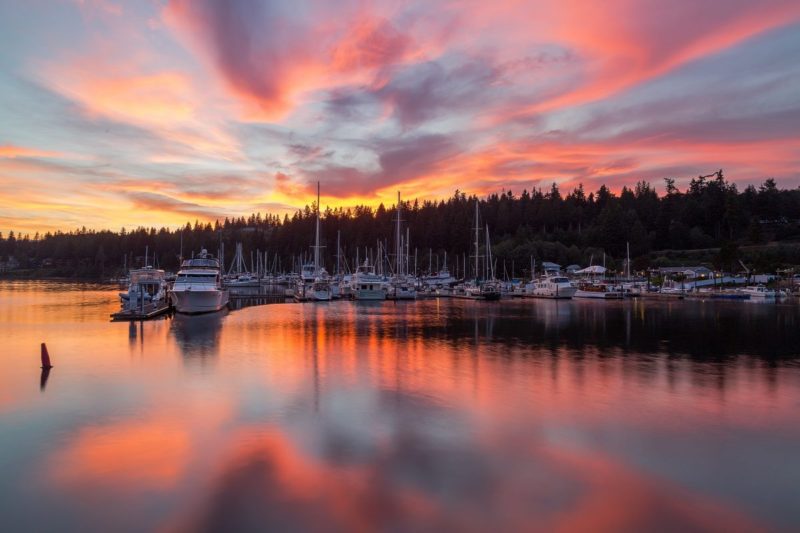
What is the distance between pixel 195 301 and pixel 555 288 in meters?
52.1

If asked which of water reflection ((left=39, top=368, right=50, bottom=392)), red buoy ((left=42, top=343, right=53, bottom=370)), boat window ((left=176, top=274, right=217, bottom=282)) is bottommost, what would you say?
water reflection ((left=39, top=368, right=50, bottom=392))

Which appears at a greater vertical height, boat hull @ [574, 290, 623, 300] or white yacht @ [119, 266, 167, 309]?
white yacht @ [119, 266, 167, 309]

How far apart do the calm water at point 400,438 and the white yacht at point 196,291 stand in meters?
20.6

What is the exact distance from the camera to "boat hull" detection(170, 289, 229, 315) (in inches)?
1966

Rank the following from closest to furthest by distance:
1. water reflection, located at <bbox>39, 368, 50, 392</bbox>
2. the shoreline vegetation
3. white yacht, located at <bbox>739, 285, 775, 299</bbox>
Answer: water reflection, located at <bbox>39, 368, 50, 392</bbox>
white yacht, located at <bbox>739, 285, 775, 299</bbox>
the shoreline vegetation

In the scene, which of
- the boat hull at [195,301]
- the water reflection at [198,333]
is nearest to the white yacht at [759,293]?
the water reflection at [198,333]

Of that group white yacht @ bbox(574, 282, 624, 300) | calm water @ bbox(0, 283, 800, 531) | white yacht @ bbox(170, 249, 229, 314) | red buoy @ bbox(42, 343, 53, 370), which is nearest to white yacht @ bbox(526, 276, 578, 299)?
white yacht @ bbox(574, 282, 624, 300)

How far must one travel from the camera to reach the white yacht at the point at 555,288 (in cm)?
8056

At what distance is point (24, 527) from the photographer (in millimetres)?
9266

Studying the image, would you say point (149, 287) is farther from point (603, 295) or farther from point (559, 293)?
point (603, 295)

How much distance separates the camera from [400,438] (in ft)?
45.3

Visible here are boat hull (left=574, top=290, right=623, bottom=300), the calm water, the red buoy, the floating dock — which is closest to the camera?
the calm water

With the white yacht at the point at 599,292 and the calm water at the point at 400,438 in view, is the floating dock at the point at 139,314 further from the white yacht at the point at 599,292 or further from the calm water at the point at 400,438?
the white yacht at the point at 599,292

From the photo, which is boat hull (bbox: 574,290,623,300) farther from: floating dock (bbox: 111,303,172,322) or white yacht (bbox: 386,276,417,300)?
floating dock (bbox: 111,303,172,322)
